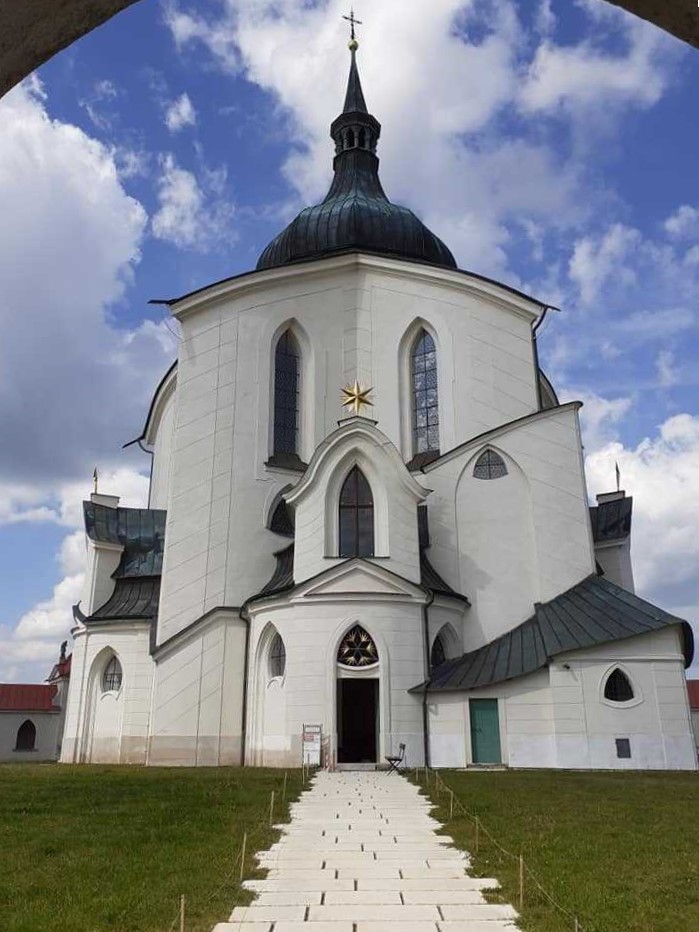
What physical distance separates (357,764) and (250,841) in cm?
1371

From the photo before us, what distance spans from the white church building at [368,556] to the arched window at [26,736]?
24.7 m

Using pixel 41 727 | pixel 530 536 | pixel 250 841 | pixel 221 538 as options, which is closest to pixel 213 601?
pixel 221 538

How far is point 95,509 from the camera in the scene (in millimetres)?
35219

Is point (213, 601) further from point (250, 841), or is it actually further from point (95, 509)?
point (250, 841)

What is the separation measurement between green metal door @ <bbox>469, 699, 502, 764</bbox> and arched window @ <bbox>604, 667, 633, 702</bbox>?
3102mm

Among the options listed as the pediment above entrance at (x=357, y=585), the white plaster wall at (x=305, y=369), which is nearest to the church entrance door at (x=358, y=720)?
the pediment above entrance at (x=357, y=585)

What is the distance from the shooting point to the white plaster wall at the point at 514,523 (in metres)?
27.6

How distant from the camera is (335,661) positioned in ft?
79.7

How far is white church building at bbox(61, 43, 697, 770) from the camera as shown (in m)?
23.9

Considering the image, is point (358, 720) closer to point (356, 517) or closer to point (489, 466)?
point (356, 517)

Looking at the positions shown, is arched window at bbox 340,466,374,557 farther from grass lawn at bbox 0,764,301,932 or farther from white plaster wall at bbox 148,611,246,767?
grass lawn at bbox 0,764,301,932

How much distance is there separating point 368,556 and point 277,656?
14.2 ft

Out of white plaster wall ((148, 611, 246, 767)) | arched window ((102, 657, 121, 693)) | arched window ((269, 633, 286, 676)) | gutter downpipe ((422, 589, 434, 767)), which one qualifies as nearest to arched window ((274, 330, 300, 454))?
white plaster wall ((148, 611, 246, 767))

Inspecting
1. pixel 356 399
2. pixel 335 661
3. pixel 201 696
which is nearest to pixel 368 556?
pixel 335 661
